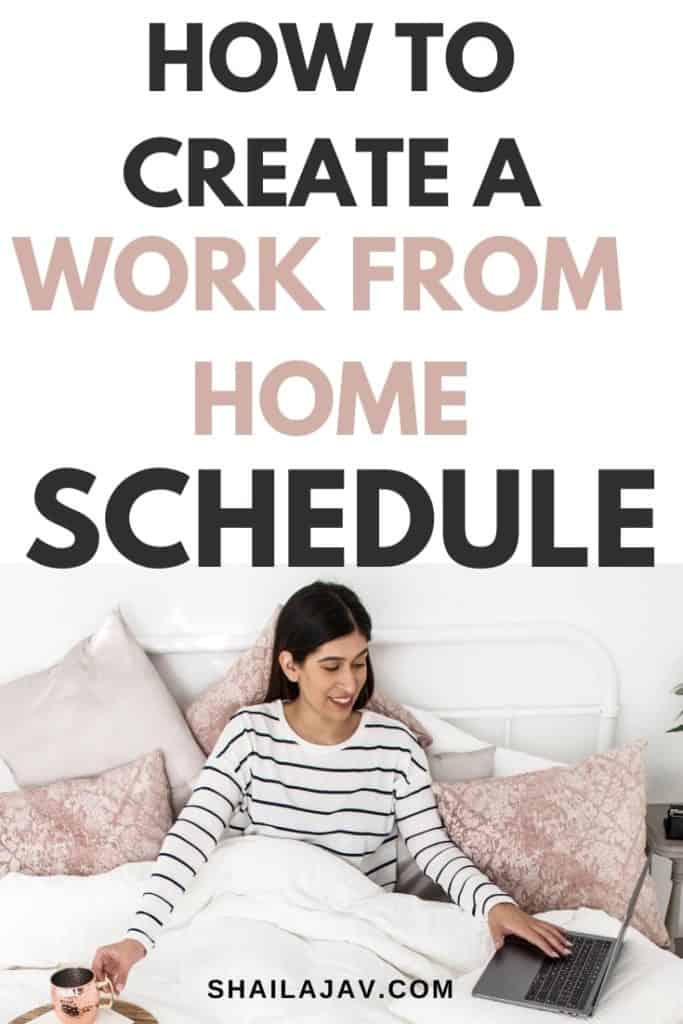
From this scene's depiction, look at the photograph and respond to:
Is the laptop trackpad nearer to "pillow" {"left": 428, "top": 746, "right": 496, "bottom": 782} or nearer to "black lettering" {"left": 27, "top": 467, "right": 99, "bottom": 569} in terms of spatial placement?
"pillow" {"left": 428, "top": 746, "right": 496, "bottom": 782}

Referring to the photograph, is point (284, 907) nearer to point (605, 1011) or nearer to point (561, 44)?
point (605, 1011)

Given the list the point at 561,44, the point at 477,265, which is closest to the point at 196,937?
the point at 477,265

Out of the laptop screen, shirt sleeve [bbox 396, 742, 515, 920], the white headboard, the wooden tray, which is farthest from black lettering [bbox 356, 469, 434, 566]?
the wooden tray

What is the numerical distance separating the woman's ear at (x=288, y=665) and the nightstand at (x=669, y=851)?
2.57ft

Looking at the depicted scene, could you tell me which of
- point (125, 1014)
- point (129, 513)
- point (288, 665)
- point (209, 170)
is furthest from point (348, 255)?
point (125, 1014)

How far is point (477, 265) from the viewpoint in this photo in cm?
239

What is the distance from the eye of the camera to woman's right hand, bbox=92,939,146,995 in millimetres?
1833

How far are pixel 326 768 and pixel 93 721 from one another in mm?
451

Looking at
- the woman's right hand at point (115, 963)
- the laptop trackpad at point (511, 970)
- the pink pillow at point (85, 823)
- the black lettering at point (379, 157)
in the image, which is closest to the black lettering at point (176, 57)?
the black lettering at point (379, 157)

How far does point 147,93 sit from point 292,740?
1208 millimetres

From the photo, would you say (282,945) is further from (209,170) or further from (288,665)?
(209,170)

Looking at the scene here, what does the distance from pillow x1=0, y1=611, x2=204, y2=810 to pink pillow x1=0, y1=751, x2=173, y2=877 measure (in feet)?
0.15

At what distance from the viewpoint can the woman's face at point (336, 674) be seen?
86.3 inches

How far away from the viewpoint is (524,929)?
196 centimetres
